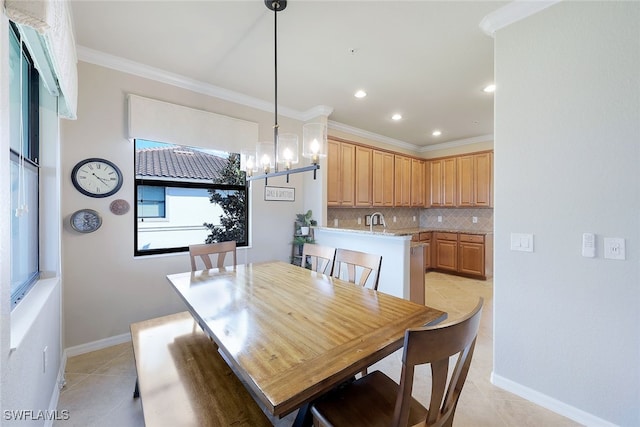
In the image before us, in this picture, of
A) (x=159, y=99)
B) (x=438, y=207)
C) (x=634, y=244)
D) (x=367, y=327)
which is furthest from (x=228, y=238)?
(x=438, y=207)

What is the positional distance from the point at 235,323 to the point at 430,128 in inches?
185

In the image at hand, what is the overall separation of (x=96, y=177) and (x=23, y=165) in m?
1.05

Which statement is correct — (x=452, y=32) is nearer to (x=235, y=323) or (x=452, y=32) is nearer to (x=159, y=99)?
(x=235, y=323)

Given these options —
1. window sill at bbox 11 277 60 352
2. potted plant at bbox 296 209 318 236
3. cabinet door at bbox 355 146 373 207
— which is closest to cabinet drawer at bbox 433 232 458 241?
cabinet door at bbox 355 146 373 207

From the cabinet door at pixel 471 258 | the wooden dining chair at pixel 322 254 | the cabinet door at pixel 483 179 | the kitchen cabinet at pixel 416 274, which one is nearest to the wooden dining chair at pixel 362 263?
the wooden dining chair at pixel 322 254

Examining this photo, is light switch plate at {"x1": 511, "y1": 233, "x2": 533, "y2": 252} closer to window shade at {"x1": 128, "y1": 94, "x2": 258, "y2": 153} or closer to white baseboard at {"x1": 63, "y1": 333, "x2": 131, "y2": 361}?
window shade at {"x1": 128, "y1": 94, "x2": 258, "y2": 153}

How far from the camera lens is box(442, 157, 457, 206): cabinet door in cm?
551

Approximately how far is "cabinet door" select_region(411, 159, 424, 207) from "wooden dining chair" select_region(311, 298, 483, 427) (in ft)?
15.6

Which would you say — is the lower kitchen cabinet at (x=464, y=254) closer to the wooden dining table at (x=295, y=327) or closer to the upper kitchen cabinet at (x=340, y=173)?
the upper kitchen cabinet at (x=340, y=173)

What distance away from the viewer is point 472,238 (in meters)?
5.03

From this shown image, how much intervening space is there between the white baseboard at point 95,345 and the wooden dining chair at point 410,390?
98.5 inches

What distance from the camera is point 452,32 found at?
221cm

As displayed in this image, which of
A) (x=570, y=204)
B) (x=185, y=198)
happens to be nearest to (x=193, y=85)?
(x=185, y=198)

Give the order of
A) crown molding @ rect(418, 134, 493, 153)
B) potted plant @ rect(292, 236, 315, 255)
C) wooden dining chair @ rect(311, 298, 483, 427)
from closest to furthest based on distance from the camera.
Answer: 1. wooden dining chair @ rect(311, 298, 483, 427)
2. potted plant @ rect(292, 236, 315, 255)
3. crown molding @ rect(418, 134, 493, 153)
